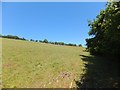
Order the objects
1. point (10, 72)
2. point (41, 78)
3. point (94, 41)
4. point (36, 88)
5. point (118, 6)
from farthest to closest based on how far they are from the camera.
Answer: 1. point (94, 41)
2. point (10, 72)
3. point (41, 78)
4. point (118, 6)
5. point (36, 88)

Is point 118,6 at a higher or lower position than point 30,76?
higher

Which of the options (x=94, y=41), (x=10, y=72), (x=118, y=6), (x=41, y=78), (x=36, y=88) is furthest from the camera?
(x=94, y=41)

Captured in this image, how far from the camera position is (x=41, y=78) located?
17.2 meters

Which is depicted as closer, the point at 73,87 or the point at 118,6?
the point at 73,87

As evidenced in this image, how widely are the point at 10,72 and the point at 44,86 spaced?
4.90 metres

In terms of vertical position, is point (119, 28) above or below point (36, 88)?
above

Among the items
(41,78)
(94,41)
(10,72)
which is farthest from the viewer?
(94,41)

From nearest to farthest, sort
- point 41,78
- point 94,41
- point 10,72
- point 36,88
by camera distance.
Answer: point 36,88 → point 41,78 → point 10,72 → point 94,41

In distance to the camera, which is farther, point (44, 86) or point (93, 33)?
point (93, 33)

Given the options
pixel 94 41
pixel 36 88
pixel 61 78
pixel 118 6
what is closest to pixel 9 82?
pixel 36 88

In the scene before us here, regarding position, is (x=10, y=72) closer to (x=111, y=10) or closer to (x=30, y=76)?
(x=30, y=76)

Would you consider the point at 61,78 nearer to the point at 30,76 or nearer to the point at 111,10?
the point at 30,76

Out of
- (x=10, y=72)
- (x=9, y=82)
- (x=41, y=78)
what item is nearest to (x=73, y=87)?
(x=41, y=78)

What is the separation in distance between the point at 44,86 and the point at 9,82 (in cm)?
259
